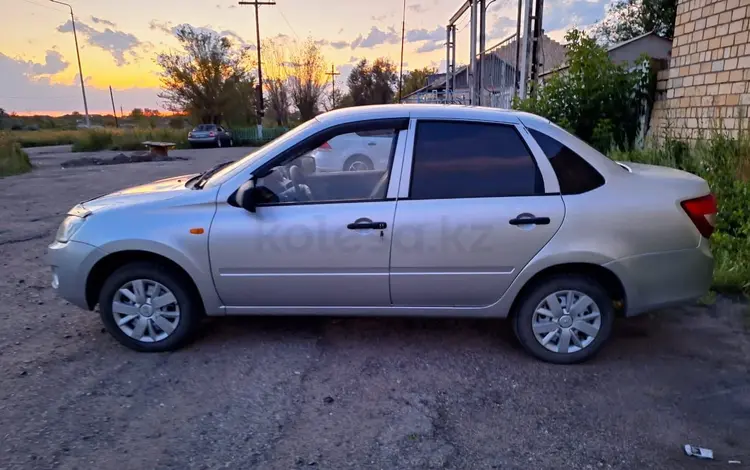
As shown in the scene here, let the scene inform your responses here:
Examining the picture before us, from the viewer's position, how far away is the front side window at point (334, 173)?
361 centimetres

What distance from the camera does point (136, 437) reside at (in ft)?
9.30

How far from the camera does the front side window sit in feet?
11.9

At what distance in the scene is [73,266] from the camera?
369 cm

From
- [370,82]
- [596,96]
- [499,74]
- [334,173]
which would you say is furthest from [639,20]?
[370,82]

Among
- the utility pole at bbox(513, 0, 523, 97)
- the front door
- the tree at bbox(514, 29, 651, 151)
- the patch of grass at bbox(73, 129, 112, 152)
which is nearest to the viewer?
the front door

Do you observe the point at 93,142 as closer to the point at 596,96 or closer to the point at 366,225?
the point at 596,96

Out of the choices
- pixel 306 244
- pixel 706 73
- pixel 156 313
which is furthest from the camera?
pixel 706 73

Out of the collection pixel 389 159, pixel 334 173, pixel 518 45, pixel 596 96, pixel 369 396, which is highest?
pixel 518 45

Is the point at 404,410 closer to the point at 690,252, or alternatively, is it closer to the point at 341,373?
the point at 341,373

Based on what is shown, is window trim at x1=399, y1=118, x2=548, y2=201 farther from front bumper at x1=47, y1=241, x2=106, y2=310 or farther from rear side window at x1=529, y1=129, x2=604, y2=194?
front bumper at x1=47, y1=241, x2=106, y2=310

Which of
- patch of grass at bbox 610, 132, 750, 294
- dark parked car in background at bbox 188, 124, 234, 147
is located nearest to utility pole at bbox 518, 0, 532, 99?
patch of grass at bbox 610, 132, 750, 294

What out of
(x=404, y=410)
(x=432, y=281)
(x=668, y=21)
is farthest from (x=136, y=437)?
(x=668, y=21)

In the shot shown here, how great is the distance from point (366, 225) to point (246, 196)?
2.81 ft

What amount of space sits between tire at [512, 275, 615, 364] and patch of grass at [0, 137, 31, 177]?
62.0ft
